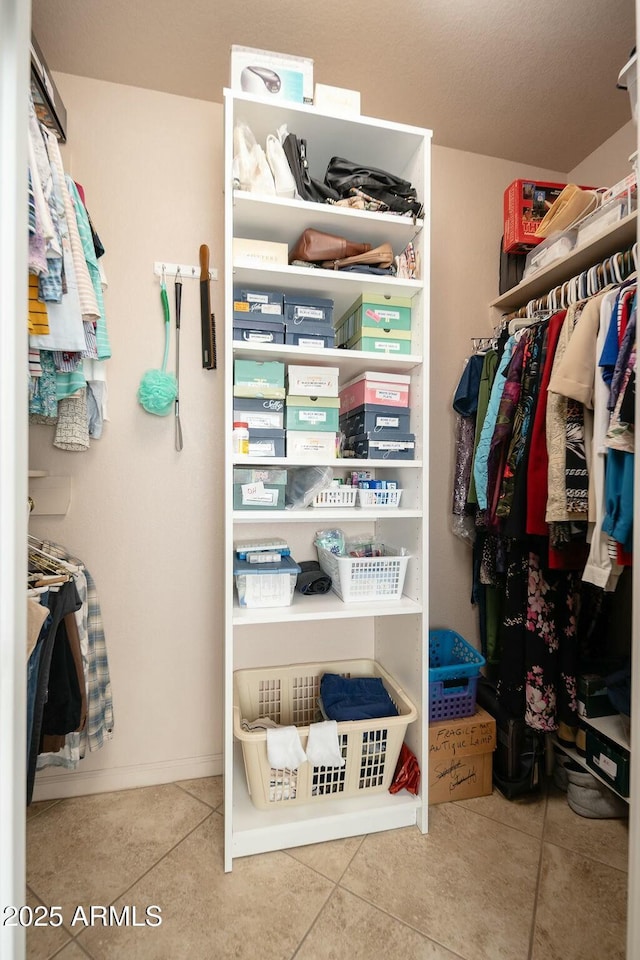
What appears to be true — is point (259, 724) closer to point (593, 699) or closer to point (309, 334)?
point (593, 699)

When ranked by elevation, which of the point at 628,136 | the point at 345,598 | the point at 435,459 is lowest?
the point at 345,598

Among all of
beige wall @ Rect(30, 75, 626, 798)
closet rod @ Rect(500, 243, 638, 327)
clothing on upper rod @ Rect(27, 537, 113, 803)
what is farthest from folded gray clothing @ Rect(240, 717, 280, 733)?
closet rod @ Rect(500, 243, 638, 327)

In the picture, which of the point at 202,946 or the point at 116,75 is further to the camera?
the point at 116,75

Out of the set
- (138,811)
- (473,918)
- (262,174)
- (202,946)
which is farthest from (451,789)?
(262,174)

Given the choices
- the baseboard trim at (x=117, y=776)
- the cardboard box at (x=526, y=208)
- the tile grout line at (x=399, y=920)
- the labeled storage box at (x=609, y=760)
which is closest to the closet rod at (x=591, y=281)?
the cardboard box at (x=526, y=208)

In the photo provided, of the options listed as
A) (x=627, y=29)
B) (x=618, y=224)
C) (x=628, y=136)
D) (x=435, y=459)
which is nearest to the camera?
(x=618, y=224)

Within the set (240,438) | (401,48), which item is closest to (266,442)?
(240,438)

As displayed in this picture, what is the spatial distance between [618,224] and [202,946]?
2.26m

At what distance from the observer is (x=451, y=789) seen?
67.5 inches

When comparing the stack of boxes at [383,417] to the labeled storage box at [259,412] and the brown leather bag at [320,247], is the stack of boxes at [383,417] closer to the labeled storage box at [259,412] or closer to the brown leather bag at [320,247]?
the labeled storage box at [259,412]

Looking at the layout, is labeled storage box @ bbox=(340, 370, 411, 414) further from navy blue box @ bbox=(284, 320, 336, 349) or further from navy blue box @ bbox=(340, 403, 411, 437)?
navy blue box @ bbox=(284, 320, 336, 349)

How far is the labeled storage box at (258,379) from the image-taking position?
1525 millimetres

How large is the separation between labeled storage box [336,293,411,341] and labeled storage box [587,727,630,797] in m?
1.52

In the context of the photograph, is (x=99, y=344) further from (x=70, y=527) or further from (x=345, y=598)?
(x=345, y=598)
